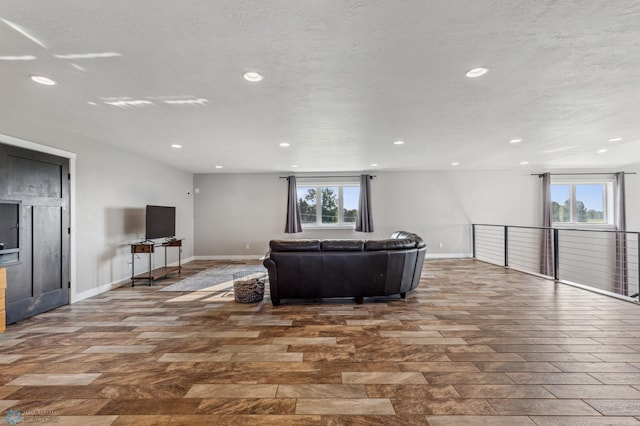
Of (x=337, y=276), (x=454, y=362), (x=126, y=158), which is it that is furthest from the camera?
(x=126, y=158)

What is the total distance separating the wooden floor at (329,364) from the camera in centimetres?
165

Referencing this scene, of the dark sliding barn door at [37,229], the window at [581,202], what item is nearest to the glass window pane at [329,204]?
the dark sliding barn door at [37,229]

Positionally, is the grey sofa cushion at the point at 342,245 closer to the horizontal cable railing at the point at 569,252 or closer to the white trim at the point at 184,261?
the white trim at the point at 184,261

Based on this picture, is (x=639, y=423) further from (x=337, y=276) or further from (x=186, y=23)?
(x=186, y=23)

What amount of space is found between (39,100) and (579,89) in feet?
17.8

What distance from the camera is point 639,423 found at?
1544 millimetres

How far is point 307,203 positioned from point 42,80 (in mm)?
5871

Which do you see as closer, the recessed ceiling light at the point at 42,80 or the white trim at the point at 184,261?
the recessed ceiling light at the point at 42,80

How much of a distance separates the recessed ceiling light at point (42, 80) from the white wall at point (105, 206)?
127 cm

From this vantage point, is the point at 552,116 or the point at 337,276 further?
the point at 337,276

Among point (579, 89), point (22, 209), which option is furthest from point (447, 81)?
point (22, 209)

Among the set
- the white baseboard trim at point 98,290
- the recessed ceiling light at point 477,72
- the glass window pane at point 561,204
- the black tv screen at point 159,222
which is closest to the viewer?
the recessed ceiling light at point 477,72

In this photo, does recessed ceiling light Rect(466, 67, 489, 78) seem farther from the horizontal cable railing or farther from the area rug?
the horizontal cable railing

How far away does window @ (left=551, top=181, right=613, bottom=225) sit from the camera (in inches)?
289
